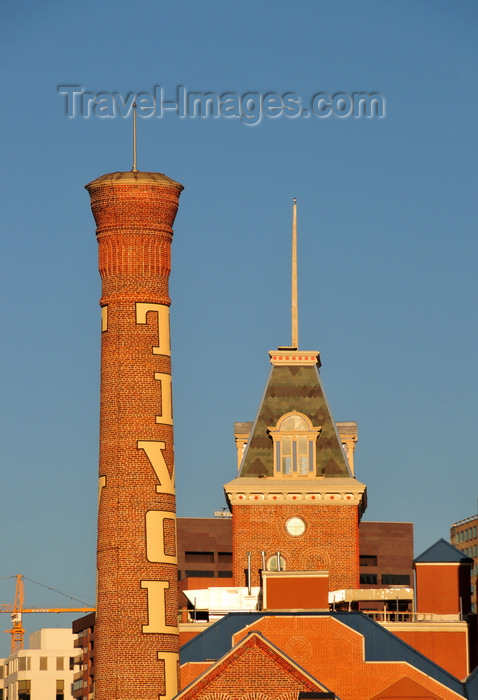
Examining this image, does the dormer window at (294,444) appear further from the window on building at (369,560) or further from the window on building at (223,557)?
the window on building at (369,560)

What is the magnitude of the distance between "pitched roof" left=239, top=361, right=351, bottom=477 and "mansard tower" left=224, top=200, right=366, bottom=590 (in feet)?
0.17

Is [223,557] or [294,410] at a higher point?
[294,410]

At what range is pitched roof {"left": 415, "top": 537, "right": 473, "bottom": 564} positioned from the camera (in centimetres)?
8694

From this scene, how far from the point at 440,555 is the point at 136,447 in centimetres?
2593

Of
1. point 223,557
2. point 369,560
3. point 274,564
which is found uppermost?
point 223,557

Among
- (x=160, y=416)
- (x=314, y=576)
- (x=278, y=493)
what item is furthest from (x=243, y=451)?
(x=160, y=416)

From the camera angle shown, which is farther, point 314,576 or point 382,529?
point 382,529

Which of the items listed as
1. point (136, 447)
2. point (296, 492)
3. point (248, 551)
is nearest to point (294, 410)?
point (296, 492)

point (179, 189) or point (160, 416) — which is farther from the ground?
point (179, 189)

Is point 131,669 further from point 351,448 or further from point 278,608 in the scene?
point 351,448

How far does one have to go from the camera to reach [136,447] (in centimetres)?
6650

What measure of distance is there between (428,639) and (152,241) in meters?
26.9

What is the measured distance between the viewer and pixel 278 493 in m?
87.9

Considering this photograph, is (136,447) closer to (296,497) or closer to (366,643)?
(366,643)
